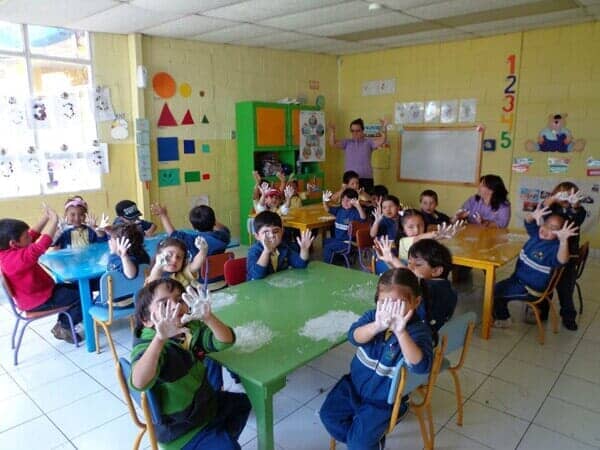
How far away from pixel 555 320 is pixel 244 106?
4383 millimetres

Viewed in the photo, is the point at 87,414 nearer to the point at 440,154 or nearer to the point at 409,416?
the point at 409,416

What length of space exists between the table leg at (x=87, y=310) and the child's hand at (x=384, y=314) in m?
2.25

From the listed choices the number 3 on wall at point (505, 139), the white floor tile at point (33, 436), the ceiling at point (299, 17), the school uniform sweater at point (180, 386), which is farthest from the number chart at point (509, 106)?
the white floor tile at point (33, 436)

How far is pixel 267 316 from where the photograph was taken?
225cm

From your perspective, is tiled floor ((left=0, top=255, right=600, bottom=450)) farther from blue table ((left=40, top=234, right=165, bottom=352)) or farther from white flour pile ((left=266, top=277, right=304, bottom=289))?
white flour pile ((left=266, top=277, right=304, bottom=289))

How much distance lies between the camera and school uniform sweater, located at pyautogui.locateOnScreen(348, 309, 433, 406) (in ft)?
5.75

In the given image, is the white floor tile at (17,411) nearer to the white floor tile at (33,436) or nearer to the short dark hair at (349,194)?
the white floor tile at (33,436)

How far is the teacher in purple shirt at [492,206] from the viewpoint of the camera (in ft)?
14.8

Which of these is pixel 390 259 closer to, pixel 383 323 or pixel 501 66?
pixel 383 323

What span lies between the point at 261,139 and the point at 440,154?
2.58m

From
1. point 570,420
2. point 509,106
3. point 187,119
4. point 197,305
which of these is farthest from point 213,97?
point 570,420

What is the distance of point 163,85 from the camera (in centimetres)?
549

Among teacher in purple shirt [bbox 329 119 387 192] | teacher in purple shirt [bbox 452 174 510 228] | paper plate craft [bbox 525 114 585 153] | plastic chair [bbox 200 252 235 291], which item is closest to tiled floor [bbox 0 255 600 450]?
plastic chair [bbox 200 252 235 291]

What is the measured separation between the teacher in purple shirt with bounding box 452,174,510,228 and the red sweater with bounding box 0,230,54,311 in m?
3.67
